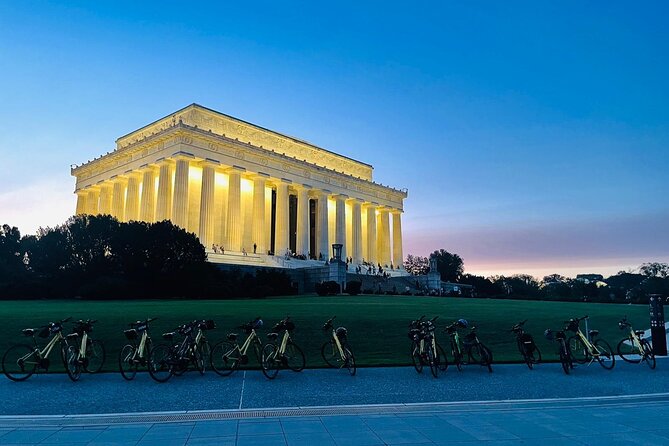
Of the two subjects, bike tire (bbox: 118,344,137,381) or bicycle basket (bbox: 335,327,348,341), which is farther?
bicycle basket (bbox: 335,327,348,341)

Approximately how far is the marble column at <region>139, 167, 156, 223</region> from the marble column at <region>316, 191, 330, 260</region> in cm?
2608

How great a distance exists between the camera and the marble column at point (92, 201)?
74188mm

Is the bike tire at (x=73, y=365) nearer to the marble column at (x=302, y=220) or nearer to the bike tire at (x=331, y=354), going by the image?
the bike tire at (x=331, y=354)

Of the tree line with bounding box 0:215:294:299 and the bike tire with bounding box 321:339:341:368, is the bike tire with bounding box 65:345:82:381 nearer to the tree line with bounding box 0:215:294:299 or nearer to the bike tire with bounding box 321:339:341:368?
the bike tire with bounding box 321:339:341:368

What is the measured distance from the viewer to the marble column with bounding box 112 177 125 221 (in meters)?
68.3

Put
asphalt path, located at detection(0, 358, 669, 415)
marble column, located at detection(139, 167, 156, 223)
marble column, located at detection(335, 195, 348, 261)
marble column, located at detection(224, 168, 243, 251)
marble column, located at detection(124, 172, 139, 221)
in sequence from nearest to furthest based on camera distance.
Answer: asphalt path, located at detection(0, 358, 669, 415) < marble column, located at detection(139, 167, 156, 223) < marble column, located at detection(224, 168, 243, 251) < marble column, located at detection(124, 172, 139, 221) < marble column, located at detection(335, 195, 348, 261)

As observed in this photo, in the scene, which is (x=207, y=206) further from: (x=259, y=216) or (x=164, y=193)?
(x=259, y=216)

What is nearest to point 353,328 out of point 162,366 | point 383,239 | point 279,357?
point 279,357

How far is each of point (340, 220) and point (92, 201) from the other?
39599 millimetres

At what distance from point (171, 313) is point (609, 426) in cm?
1917

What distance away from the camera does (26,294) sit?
134 feet

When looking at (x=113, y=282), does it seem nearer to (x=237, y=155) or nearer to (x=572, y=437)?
(x=237, y=155)

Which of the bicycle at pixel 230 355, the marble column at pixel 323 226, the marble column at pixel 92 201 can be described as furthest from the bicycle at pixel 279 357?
the marble column at pixel 92 201

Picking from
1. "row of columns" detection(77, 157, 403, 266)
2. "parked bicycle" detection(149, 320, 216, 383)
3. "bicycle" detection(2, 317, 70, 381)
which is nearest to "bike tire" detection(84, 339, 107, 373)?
"bicycle" detection(2, 317, 70, 381)
